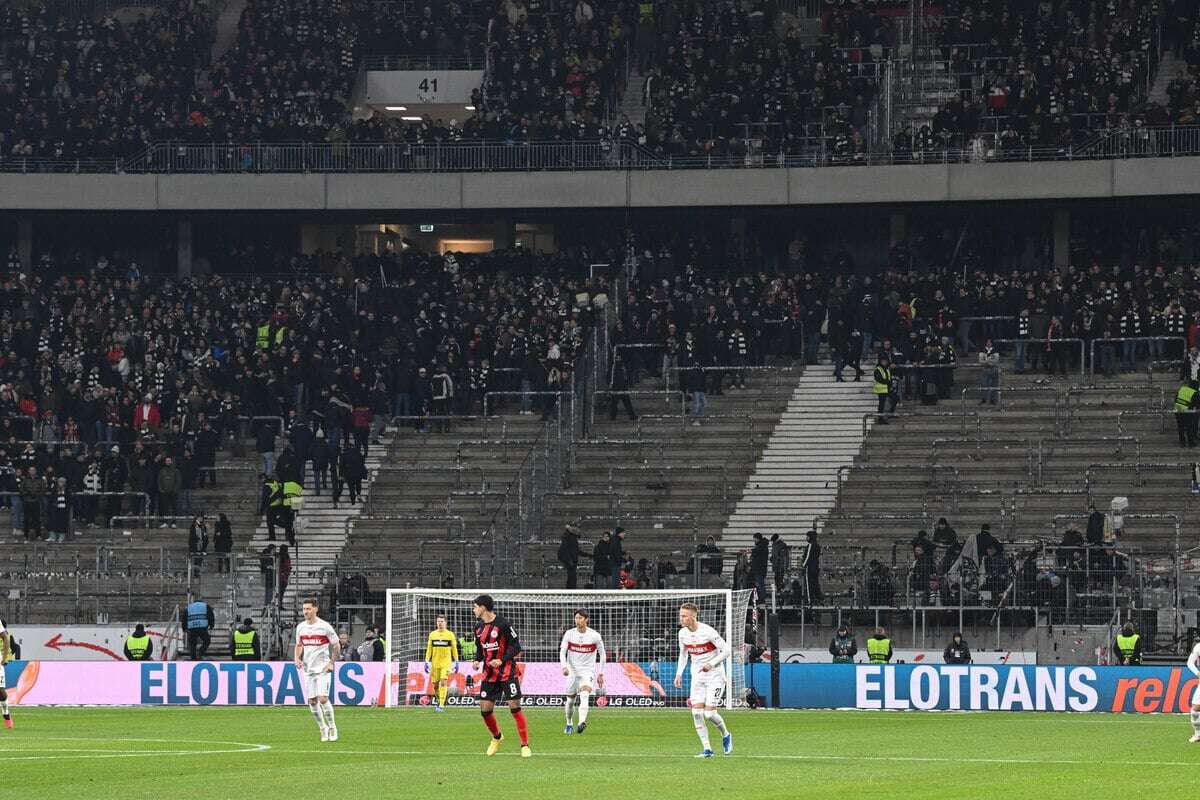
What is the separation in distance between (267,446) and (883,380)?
14.7m

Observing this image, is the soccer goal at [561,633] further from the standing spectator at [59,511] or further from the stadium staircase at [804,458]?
the standing spectator at [59,511]

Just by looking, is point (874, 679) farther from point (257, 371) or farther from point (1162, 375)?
point (257, 371)

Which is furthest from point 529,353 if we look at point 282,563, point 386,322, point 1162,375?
point 1162,375

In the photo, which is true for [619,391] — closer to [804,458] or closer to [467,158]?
[804,458]

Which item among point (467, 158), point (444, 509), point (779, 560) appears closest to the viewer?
point (779, 560)

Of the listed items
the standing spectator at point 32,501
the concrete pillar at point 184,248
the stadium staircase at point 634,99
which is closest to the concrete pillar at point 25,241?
the concrete pillar at point 184,248

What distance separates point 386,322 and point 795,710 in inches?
865

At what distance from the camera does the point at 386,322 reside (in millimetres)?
54812

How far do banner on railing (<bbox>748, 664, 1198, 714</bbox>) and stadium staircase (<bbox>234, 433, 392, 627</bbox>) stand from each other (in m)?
12.1

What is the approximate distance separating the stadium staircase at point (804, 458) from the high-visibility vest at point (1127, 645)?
374 inches

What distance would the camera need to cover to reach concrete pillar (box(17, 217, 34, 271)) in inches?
2509

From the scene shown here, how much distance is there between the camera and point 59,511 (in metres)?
48.4

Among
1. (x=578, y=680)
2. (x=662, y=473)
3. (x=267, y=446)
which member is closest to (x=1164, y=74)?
(x=662, y=473)

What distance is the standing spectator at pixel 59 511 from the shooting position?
4844cm
